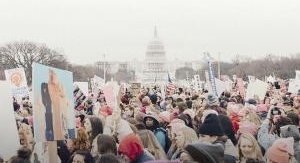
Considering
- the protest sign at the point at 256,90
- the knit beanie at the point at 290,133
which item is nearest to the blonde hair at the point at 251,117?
the knit beanie at the point at 290,133

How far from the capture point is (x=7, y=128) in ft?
20.9

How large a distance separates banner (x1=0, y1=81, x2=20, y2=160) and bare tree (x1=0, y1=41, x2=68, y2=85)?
68.0 meters

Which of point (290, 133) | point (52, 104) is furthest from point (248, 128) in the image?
point (52, 104)

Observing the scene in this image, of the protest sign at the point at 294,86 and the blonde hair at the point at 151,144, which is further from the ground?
the blonde hair at the point at 151,144

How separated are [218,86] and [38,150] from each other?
1086cm

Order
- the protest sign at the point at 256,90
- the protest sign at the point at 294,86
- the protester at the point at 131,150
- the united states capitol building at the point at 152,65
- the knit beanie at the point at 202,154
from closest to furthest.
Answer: the knit beanie at the point at 202,154 < the protester at the point at 131,150 < the protest sign at the point at 256,90 < the protest sign at the point at 294,86 < the united states capitol building at the point at 152,65

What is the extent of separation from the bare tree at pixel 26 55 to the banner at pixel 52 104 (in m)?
67.8

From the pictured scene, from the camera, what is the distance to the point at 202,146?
4.73m

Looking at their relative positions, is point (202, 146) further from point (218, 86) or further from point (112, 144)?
point (218, 86)

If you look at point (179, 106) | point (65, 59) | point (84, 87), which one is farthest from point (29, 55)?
point (179, 106)

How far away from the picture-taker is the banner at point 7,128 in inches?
250

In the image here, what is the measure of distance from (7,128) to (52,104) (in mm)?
542

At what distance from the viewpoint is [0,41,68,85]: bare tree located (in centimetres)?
7594

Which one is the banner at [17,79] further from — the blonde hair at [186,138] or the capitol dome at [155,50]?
the capitol dome at [155,50]
